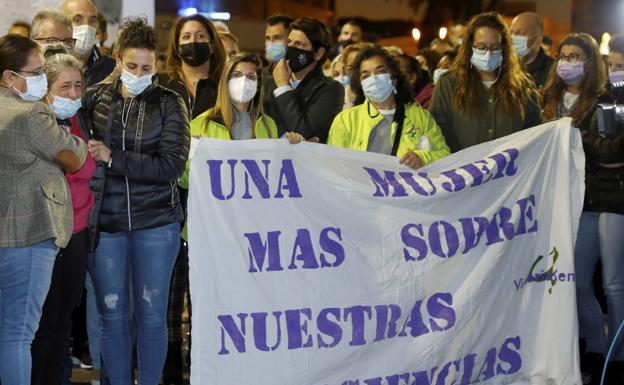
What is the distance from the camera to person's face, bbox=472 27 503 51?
7027mm

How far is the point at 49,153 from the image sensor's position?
5.24 m

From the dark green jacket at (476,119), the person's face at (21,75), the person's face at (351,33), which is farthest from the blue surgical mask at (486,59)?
the person's face at (351,33)

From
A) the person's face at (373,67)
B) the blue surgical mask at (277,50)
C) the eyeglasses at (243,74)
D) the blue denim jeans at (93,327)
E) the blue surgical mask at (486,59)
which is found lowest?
the blue denim jeans at (93,327)

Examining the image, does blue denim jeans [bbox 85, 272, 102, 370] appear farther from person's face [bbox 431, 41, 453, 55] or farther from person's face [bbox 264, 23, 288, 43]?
person's face [bbox 431, 41, 453, 55]

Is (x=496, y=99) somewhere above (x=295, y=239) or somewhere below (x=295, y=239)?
above

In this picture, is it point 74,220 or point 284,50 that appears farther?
point 284,50

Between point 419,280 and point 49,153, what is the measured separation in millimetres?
2083

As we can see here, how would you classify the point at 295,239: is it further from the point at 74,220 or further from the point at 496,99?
the point at 496,99

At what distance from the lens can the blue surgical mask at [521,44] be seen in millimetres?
8883

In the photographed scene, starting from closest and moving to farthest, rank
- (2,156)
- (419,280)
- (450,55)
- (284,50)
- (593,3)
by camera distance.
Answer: (2,156) < (419,280) < (284,50) < (450,55) < (593,3)

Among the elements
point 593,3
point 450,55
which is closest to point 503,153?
point 450,55

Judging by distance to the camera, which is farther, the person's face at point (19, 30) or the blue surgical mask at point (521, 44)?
the blue surgical mask at point (521, 44)

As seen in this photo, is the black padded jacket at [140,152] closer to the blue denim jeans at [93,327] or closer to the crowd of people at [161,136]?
the crowd of people at [161,136]

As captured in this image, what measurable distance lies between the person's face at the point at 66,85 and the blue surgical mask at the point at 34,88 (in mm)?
203
